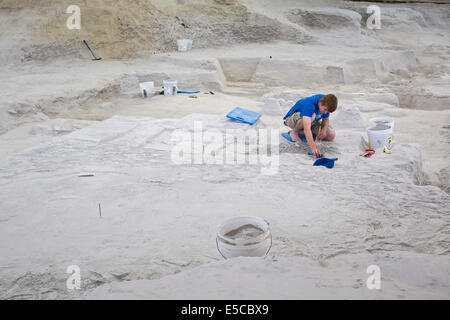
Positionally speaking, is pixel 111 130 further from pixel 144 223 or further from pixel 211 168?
pixel 144 223

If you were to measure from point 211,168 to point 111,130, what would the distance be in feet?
6.25

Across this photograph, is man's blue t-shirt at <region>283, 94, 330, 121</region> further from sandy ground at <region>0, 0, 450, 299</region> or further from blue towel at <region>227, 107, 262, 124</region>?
blue towel at <region>227, 107, 262, 124</region>

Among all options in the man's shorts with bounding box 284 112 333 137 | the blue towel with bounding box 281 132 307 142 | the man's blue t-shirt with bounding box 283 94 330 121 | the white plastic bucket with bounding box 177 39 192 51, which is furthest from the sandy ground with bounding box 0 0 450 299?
the white plastic bucket with bounding box 177 39 192 51

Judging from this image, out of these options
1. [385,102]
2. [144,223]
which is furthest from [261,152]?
[385,102]

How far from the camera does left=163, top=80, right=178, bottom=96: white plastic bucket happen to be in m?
7.42

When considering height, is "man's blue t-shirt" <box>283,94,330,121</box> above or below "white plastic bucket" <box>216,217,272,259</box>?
above

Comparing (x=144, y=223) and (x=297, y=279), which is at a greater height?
(x=297, y=279)

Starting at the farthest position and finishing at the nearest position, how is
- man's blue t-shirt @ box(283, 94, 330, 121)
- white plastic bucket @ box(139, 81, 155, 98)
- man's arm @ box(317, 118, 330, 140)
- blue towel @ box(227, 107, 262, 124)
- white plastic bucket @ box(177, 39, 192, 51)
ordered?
1. white plastic bucket @ box(177, 39, 192, 51)
2. white plastic bucket @ box(139, 81, 155, 98)
3. blue towel @ box(227, 107, 262, 124)
4. man's arm @ box(317, 118, 330, 140)
5. man's blue t-shirt @ box(283, 94, 330, 121)

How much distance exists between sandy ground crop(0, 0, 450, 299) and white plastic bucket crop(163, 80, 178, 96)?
49cm

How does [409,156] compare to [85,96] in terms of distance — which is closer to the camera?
[409,156]

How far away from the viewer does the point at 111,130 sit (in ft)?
15.3

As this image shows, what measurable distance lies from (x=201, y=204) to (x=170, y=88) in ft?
17.2

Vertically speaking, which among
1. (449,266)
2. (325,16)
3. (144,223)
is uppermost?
(325,16)

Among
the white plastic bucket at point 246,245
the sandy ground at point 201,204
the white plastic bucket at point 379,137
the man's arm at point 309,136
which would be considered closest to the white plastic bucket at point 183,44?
the sandy ground at point 201,204
